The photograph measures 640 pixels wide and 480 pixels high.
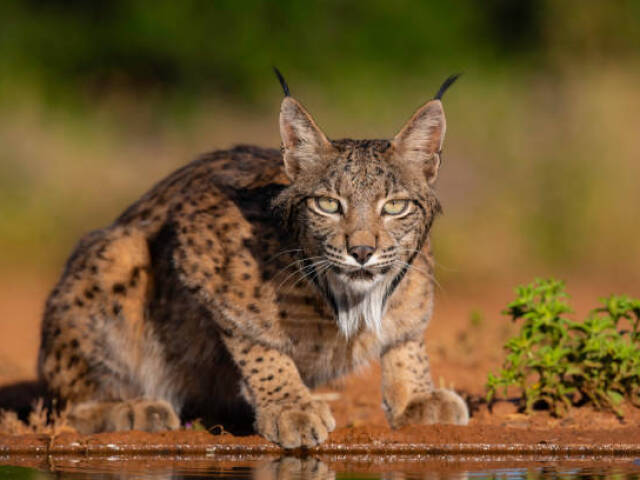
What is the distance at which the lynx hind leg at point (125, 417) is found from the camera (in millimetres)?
5750

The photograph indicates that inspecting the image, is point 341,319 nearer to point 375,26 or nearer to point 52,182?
point 52,182

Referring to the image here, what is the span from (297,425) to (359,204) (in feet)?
3.09

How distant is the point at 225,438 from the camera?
5090mm

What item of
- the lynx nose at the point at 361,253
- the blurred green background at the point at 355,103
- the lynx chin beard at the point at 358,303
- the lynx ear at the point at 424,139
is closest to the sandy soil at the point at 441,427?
the lynx chin beard at the point at 358,303

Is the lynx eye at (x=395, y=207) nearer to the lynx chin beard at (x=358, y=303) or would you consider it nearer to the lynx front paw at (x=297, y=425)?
the lynx chin beard at (x=358, y=303)

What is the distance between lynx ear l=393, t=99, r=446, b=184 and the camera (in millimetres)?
5215

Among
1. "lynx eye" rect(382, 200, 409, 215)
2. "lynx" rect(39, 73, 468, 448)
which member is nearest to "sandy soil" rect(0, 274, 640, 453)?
"lynx" rect(39, 73, 468, 448)

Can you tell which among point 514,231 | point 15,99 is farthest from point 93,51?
point 514,231

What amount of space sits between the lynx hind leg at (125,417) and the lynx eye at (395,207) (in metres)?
1.49

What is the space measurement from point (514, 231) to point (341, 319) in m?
6.04

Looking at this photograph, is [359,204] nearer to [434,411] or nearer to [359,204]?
[359,204]

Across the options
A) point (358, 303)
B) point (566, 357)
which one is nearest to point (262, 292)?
point (358, 303)

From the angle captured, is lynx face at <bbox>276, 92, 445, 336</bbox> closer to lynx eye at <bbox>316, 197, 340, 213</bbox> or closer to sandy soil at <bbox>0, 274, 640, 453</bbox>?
lynx eye at <bbox>316, 197, 340, 213</bbox>

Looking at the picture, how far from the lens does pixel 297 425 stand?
16.8 feet
